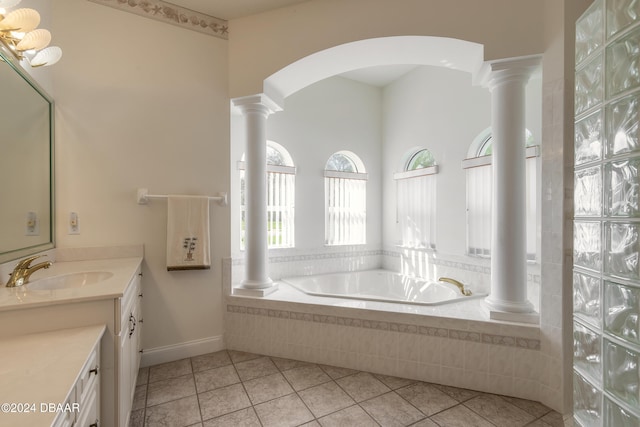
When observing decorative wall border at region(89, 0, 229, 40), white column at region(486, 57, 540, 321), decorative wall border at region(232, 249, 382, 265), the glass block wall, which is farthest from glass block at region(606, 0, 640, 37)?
decorative wall border at region(232, 249, 382, 265)

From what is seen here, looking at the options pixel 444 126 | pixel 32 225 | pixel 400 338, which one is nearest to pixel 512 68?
pixel 444 126

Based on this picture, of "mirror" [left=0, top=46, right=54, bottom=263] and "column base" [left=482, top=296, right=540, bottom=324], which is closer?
"mirror" [left=0, top=46, right=54, bottom=263]

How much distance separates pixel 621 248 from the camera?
2.68 ft

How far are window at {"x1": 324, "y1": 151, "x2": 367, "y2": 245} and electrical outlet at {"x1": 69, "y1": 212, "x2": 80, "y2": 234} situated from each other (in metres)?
2.39

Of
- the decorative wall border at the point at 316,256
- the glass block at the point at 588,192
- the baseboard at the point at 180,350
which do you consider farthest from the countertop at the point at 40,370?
the decorative wall border at the point at 316,256

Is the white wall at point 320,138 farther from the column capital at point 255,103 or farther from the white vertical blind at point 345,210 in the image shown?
the column capital at point 255,103

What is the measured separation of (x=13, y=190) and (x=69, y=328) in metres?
0.94

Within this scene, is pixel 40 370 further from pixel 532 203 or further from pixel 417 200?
pixel 417 200

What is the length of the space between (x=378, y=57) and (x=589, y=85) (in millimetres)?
1755

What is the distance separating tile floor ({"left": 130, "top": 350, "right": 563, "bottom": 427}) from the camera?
166 cm

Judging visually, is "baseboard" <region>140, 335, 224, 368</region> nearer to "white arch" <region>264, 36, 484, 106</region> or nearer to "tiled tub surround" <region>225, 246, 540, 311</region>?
"tiled tub surround" <region>225, 246, 540, 311</region>

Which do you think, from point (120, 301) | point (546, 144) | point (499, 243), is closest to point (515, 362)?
point (499, 243)

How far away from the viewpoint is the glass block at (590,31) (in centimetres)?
88

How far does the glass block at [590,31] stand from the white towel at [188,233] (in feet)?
7.58
